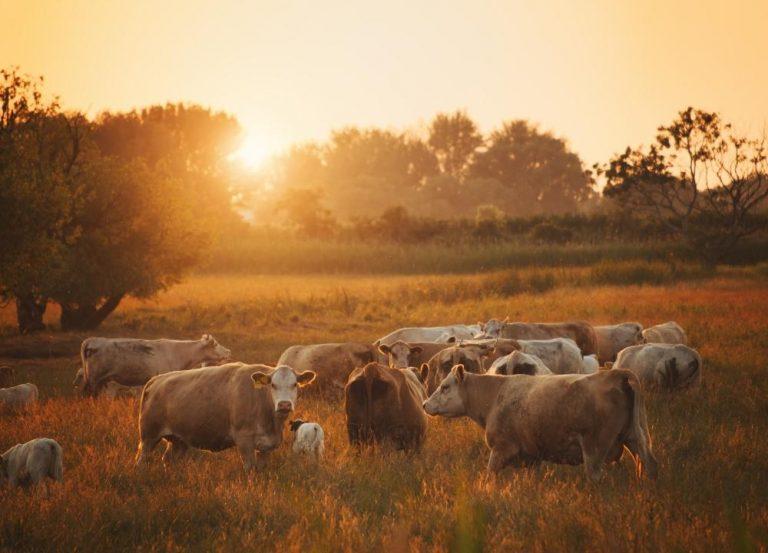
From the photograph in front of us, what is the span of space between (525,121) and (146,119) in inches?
2118

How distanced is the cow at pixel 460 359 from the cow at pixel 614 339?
6.89 m

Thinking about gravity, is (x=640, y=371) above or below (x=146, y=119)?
below

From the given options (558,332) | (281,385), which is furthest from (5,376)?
(558,332)

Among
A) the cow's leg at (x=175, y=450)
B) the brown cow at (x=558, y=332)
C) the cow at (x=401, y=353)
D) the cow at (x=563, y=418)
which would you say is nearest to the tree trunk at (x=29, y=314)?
the cow at (x=401, y=353)

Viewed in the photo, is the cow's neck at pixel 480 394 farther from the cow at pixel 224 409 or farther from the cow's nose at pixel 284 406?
the cow's nose at pixel 284 406

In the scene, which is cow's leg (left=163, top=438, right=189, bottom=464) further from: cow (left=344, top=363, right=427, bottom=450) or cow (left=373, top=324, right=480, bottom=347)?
cow (left=373, top=324, right=480, bottom=347)

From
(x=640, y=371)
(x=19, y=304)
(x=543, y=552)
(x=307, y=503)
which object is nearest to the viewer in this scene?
(x=543, y=552)

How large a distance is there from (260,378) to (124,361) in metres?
7.41

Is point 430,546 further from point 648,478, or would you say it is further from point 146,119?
point 146,119

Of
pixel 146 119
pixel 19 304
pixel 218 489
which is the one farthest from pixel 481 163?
pixel 218 489

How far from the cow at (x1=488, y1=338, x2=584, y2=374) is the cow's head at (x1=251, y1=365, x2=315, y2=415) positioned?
6373mm

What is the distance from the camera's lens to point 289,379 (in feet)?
33.2

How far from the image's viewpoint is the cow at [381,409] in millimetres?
10922

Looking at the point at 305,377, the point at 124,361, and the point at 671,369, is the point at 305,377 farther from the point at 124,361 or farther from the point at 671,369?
the point at 671,369
